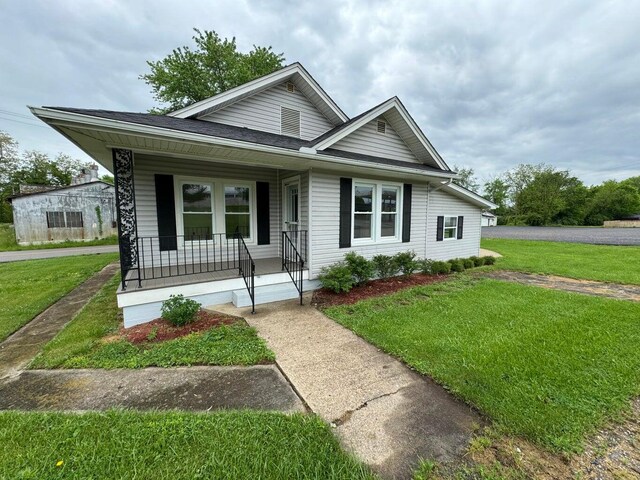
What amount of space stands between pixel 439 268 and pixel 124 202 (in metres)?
8.20

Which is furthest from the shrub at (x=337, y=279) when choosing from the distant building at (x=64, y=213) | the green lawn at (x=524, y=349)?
the distant building at (x=64, y=213)

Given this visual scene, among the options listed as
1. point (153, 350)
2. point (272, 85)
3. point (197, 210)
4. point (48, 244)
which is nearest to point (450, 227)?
point (272, 85)

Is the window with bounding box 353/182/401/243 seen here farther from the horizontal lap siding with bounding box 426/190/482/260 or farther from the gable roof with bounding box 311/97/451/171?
the horizontal lap siding with bounding box 426/190/482/260

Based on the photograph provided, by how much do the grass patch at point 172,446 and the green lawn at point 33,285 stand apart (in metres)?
3.48

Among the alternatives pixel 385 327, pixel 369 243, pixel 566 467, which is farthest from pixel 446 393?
pixel 369 243

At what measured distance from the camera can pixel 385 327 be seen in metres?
4.20

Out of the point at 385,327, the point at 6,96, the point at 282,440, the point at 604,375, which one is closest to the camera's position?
the point at 282,440

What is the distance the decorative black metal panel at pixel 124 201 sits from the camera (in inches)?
177

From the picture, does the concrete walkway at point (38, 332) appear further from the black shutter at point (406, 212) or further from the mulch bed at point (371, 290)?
the black shutter at point (406, 212)

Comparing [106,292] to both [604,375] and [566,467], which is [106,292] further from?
[604,375]

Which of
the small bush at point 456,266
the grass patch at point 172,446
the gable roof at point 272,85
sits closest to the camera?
the grass patch at point 172,446

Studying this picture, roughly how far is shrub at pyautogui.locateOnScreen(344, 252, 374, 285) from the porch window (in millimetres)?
3517

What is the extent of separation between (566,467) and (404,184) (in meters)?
6.77

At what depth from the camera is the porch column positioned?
14.7 ft
